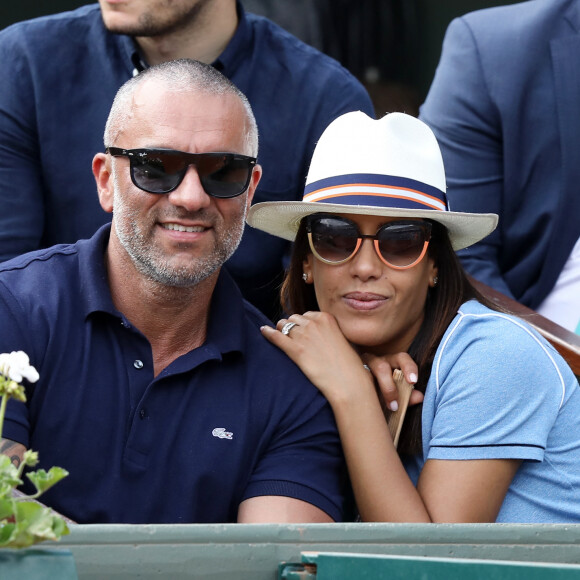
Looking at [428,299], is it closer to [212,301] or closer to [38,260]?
[212,301]

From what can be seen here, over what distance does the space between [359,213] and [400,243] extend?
0.11 m

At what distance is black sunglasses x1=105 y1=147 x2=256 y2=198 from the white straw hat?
25 cm

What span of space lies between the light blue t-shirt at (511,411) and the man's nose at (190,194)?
0.59m

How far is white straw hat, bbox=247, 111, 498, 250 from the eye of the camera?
8.07 ft

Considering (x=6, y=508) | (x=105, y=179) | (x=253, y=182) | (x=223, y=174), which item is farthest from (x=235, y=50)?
(x=6, y=508)

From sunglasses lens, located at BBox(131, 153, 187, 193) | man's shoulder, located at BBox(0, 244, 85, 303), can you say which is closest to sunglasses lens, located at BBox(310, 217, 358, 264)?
sunglasses lens, located at BBox(131, 153, 187, 193)

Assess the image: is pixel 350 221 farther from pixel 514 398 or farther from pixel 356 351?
pixel 514 398

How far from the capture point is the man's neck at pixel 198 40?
3.16 meters

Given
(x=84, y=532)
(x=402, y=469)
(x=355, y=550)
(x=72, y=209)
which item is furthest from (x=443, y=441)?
(x=72, y=209)

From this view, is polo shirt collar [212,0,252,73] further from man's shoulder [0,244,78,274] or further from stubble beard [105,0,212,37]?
man's shoulder [0,244,78,274]

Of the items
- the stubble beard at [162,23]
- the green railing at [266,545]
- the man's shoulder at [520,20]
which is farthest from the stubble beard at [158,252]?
the man's shoulder at [520,20]

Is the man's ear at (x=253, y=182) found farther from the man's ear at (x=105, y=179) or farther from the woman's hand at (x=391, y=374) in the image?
the woman's hand at (x=391, y=374)

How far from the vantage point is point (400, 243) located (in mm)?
2410

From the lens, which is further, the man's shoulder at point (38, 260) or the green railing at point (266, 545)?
the man's shoulder at point (38, 260)
